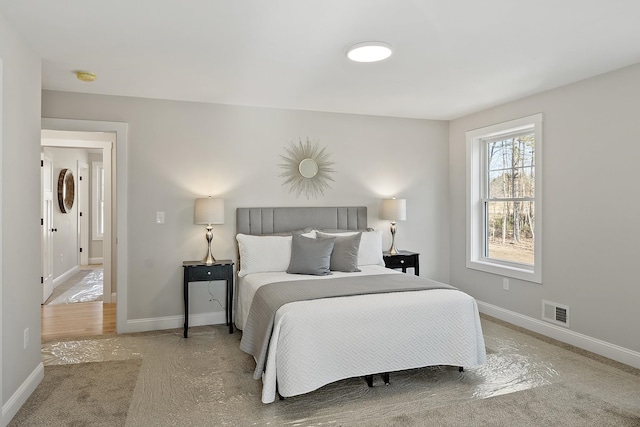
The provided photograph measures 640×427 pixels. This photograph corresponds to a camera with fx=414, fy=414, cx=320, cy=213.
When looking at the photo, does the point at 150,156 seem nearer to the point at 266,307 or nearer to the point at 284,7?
the point at 266,307

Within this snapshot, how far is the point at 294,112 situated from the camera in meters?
4.69

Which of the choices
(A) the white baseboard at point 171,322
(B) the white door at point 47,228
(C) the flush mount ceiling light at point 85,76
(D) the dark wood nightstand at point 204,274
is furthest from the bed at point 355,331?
(B) the white door at point 47,228

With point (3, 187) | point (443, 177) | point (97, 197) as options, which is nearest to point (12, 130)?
point (3, 187)

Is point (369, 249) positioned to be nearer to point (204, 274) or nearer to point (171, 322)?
point (204, 274)

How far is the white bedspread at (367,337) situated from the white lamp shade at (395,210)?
1.79 meters

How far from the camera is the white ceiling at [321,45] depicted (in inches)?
91.0

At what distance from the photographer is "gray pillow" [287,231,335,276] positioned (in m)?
3.79

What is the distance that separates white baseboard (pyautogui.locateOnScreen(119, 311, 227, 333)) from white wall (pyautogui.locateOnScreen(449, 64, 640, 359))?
126 inches

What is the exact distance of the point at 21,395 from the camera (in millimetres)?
2605

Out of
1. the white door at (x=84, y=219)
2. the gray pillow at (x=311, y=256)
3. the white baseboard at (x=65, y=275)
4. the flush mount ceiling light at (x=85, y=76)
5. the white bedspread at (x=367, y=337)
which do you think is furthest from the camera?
the white door at (x=84, y=219)

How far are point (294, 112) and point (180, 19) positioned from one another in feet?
7.61

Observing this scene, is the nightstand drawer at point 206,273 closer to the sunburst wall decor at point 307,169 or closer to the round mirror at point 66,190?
the sunburst wall decor at point 307,169

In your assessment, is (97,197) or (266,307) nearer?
(266,307)

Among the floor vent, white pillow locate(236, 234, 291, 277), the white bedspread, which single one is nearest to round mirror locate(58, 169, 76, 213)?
white pillow locate(236, 234, 291, 277)
